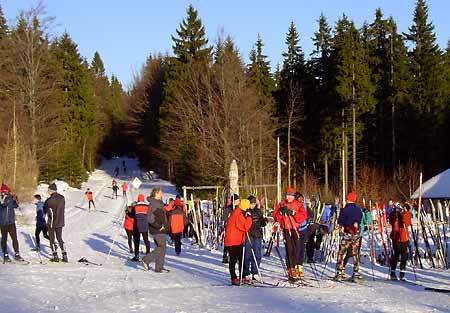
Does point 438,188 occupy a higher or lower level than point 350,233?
higher

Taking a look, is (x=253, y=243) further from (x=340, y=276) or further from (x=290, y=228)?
(x=340, y=276)

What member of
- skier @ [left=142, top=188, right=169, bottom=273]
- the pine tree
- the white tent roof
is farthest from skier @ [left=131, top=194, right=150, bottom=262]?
the pine tree

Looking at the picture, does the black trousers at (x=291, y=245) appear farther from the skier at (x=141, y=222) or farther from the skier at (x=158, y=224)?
the skier at (x=141, y=222)

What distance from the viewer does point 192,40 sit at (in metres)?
54.2

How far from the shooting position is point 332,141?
50.4m

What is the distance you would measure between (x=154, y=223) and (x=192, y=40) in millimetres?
42404

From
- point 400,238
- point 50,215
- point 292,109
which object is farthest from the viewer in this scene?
point 292,109

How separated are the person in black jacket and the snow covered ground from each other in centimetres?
48

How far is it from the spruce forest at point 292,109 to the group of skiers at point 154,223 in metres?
22.6

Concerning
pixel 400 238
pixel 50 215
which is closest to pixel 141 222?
pixel 50 215

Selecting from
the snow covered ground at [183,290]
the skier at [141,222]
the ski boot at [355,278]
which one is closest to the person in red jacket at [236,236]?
the snow covered ground at [183,290]

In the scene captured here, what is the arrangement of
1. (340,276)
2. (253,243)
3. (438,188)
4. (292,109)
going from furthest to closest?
(292,109) < (438,188) < (253,243) < (340,276)

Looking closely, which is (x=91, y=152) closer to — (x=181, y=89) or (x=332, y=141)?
(x=181, y=89)

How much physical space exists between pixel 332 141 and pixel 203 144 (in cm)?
1237
